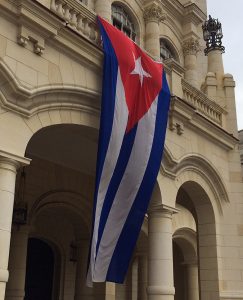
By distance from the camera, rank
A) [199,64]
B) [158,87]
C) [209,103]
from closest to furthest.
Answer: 1. [158,87]
2. [209,103]
3. [199,64]

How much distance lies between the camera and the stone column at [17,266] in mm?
12109

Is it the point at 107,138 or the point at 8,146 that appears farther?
the point at 107,138

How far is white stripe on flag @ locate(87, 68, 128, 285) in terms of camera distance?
8.58 metres

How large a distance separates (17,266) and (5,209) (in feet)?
18.2

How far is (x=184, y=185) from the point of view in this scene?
12891 mm

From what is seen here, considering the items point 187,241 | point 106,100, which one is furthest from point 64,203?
point 187,241

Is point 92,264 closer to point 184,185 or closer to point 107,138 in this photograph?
point 107,138

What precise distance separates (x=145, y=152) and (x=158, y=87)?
1.68 meters

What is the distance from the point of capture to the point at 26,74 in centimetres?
821

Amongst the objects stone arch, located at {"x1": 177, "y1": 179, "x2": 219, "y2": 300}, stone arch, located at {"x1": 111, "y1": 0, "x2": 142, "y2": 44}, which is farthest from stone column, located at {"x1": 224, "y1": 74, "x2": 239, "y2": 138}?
stone arch, located at {"x1": 111, "y1": 0, "x2": 142, "y2": 44}

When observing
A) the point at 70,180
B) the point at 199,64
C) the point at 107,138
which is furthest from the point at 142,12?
the point at 107,138

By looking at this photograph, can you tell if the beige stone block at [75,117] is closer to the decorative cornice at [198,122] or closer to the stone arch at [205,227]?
the decorative cornice at [198,122]

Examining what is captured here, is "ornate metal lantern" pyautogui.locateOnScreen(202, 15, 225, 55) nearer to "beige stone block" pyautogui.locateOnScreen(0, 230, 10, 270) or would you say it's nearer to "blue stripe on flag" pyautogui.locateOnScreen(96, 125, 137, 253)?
"blue stripe on flag" pyautogui.locateOnScreen(96, 125, 137, 253)

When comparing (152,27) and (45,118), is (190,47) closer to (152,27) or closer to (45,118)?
(152,27)
